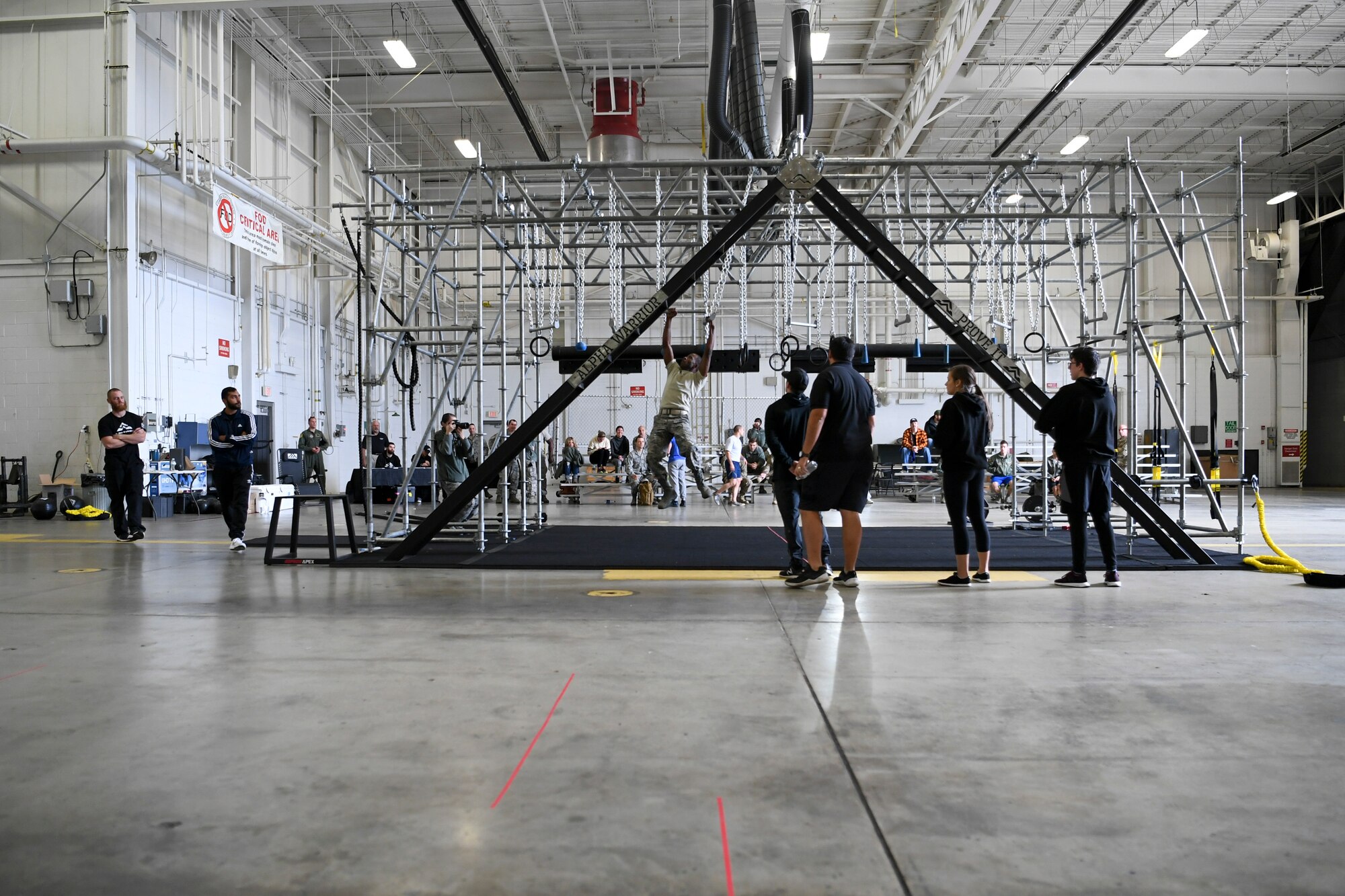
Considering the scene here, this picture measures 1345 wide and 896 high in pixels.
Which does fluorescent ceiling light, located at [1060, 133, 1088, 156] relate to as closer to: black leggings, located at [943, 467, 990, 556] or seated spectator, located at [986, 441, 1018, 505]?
seated spectator, located at [986, 441, 1018, 505]

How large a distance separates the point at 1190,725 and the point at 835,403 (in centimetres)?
352

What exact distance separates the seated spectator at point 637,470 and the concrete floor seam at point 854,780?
13092 millimetres

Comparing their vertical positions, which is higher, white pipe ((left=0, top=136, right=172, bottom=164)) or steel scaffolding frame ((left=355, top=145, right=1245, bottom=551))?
white pipe ((left=0, top=136, right=172, bottom=164))

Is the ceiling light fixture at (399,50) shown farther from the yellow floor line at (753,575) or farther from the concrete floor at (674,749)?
the concrete floor at (674,749)

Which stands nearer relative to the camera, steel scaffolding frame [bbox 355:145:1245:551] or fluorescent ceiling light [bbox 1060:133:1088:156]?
steel scaffolding frame [bbox 355:145:1245:551]

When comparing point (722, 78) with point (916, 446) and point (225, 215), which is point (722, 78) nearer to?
point (225, 215)

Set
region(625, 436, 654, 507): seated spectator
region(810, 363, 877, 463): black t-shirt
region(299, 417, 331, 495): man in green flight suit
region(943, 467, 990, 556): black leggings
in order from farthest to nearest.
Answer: region(299, 417, 331, 495): man in green flight suit, region(625, 436, 654, 507): seated spectator, region(943, 467, 990, 556): black leggings, region(810, 363, 877, 463): black t-shirt

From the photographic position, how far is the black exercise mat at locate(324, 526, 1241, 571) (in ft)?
25.1

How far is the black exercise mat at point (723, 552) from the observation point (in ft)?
25.1

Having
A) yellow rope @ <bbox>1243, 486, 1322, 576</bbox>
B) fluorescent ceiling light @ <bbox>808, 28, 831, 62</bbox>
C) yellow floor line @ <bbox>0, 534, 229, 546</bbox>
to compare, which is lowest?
yellow floor line @ <bbox>0, 534, 229, 546</bbox>

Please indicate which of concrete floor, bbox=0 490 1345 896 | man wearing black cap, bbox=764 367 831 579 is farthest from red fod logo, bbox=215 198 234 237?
man wearing black cap, bbox=764 367 831 579

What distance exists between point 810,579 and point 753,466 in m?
12.2

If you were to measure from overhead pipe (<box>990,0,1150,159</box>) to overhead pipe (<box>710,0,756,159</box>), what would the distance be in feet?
11.6

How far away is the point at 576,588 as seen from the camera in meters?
6.44
